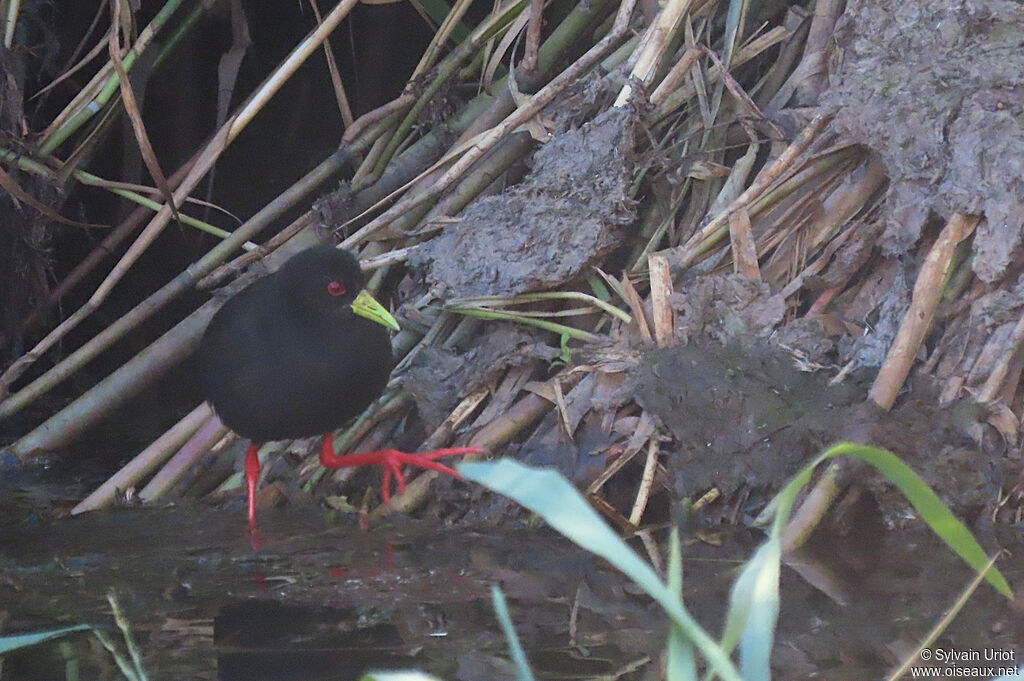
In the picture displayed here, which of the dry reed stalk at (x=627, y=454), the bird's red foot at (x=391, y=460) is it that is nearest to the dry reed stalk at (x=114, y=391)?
the bird's red foot at (x=391, y=460)

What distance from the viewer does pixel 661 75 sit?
4.02m

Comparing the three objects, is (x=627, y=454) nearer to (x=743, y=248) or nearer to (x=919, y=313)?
(x=743, y=248)

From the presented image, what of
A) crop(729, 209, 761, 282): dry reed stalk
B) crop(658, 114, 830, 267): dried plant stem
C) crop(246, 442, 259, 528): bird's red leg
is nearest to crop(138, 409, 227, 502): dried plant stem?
crop(246, 442, 259, 528): bird's red leg

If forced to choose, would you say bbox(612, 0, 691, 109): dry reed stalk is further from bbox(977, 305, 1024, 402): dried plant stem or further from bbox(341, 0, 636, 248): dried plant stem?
bbox(977, 305, 1024, 402): dried plant stem

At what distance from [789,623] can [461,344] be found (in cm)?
179

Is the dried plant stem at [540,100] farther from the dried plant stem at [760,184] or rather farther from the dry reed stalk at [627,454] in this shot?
the dry reed stalk at [627,454]

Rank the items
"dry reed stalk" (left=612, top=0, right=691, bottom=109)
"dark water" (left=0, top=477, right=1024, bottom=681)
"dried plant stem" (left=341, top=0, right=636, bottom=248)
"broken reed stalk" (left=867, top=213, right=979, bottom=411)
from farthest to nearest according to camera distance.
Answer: "dried plant stem" (left=341, top=0, right=636, bottom=248) < "dry reed stalk" (left=612, top=0, right=691, bottom=109) < "broken reed stalk" (left=867, top=213, right=979, bottom=411) < "dark water" (left=0, top=477, right=1024, bottom=681)

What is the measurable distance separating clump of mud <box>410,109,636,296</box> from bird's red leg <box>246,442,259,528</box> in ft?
2.56

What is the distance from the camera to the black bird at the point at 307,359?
3553mm

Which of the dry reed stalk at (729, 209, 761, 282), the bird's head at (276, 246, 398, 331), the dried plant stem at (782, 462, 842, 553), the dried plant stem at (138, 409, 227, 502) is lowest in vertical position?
the dried plant stem at (782, 462, 842, 553)

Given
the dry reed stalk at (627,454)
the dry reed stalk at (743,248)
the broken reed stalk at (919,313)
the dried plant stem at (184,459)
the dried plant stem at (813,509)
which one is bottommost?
the dried plant stem at (813,509)

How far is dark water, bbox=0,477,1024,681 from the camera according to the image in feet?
7.72

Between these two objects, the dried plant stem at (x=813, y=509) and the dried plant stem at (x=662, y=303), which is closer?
the dried plant stem at (x=813, y=509)

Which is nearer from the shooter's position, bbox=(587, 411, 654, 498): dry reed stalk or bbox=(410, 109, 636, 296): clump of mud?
bbox=(587, 411, 654, 498): dry reed stalk
